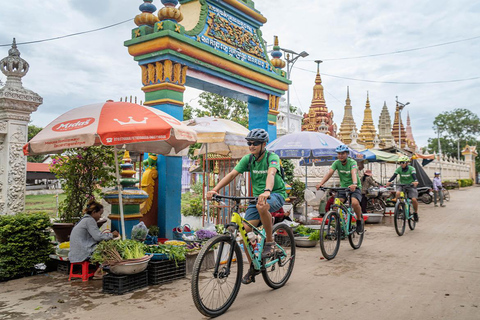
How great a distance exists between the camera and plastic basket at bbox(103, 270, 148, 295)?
4.86m

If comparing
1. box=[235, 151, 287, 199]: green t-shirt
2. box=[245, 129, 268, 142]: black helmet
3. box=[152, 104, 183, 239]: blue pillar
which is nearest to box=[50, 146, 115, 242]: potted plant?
box=[152, 104, 183, 239]: blue pillar

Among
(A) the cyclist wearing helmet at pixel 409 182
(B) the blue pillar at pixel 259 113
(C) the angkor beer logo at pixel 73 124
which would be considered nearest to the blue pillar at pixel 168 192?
(C) the angkor beer logo at pixel 73 124

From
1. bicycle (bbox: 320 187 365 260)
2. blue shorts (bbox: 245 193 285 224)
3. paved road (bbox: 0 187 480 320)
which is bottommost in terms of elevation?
paved road (bbox: 0 187 480 320)

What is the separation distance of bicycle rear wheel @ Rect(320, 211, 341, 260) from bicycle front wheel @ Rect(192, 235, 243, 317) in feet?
8.51

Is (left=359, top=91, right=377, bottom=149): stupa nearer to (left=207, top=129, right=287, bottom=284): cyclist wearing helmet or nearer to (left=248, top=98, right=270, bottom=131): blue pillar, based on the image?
(left=248, top=98, right=270, bottom=131): blue pillar

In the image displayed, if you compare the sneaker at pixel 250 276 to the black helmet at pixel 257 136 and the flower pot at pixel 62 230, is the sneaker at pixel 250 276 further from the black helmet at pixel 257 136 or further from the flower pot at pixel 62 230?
the flower pot at pixel 62 230

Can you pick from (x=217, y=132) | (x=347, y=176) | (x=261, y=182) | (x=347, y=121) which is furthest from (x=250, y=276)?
(x=347, y=121)

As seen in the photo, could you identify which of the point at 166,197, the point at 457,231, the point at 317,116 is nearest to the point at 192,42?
the point at 166,197

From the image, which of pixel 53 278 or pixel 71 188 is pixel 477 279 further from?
pixel 71 188

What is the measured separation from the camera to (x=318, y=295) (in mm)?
4812

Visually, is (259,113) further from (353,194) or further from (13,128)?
(13,128)

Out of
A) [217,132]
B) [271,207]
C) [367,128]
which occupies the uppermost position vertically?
[367,128]

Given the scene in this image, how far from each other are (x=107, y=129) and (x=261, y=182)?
2.02m

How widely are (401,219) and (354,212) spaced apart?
2423 millimetres
